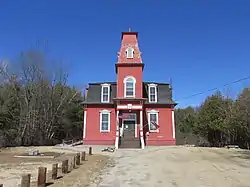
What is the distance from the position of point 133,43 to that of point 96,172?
62.9 feet

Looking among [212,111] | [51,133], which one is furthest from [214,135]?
[51,133]

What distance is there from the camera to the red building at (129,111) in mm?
26047

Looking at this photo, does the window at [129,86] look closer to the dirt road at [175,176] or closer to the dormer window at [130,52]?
the dormer window at [130,52]

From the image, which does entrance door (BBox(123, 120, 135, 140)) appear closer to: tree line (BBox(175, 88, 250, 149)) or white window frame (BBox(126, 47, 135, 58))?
white window frame (BBox(126, 47, 135, 58))

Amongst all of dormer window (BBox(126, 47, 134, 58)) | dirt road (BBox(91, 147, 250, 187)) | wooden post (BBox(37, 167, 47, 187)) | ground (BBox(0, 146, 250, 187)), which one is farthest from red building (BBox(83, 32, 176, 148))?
wooden post (BBox(37, 167, 47, 187))

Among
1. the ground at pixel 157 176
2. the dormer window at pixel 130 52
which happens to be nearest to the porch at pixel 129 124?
the dormer window at pixel 130 52

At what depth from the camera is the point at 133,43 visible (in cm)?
2852

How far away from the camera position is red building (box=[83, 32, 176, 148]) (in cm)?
2605

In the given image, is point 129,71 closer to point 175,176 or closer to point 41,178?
point 175,176

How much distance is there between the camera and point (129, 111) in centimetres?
2633

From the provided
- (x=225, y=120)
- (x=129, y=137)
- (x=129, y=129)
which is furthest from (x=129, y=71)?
(x=225, y=120)

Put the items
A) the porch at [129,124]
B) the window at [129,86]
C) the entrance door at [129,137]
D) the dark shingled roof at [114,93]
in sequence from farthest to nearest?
the dark shingled roof at [114,93]
the window at [129,86]
the porch at [129,124]
the entrance door at [129,137]

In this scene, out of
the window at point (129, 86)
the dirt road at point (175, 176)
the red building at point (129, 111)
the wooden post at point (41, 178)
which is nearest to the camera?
the wooden post at point (41, 178)

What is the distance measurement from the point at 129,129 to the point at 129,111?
1728 millimetres
